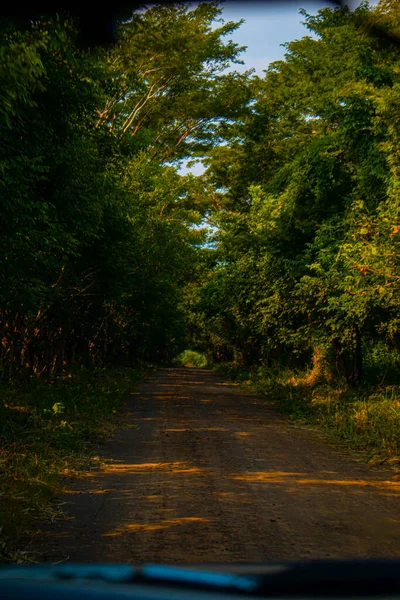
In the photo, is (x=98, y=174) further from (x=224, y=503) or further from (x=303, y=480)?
(x=224, y=503)

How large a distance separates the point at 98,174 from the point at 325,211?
7397 millimetres

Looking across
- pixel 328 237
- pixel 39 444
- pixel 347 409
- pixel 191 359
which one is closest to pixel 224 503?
pixel 39 444

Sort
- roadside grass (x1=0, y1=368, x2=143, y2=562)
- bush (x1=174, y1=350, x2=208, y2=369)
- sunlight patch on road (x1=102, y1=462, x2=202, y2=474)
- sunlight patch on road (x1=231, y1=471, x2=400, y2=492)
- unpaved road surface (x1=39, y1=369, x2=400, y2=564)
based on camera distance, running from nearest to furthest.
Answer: unpaved road surface (x1=39, y1=369, x2=400, y2=564), roadside grass (x1=0, y1=368, x2=143, y2=562), sunlight patch on road (x1=231, y1=471, x2=400, y2=492), sunlight patch on road (x1=102, y1=462, x2=202, y2=474), bush (x1=174, y1=350, x2=208, y2=369)

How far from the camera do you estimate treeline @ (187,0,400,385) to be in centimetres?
1427

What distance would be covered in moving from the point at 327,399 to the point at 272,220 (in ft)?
23.5

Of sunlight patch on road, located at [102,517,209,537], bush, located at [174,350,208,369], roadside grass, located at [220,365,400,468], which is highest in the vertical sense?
sunlight patch on road, located at [102,517,209,537]

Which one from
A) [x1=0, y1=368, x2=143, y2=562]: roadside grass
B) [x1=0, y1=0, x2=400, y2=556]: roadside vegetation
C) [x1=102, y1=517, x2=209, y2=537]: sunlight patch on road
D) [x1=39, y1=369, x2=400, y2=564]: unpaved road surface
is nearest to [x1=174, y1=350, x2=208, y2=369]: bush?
[x1=0, y1=0, x2=400, y2=556]: roadside vegetation

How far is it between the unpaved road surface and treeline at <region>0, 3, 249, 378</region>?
3956mm

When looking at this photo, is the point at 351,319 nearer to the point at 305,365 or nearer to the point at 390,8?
the point at 305,365

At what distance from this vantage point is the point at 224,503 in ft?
24.3

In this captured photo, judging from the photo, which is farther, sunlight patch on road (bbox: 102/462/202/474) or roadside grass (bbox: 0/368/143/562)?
sunlight patch on road (bbox: 102/462/202/474)

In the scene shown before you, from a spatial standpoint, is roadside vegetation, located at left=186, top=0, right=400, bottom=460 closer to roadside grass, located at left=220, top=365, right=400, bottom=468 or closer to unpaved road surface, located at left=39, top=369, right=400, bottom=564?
roadside grass, located at left=220, top=365, right=400, bottom=468

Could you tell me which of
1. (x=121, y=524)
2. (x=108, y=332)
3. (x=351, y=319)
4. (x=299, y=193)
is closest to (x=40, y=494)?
(x=121, y=524)

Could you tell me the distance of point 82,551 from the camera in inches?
217
